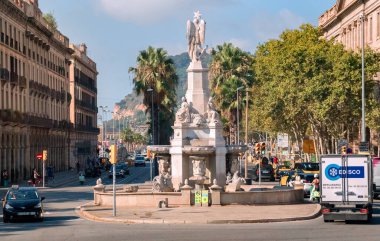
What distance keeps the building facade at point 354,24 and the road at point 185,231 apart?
39.5m

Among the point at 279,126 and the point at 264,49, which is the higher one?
the point at 264,49

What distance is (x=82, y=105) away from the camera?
405 ft

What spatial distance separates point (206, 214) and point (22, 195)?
306 inches

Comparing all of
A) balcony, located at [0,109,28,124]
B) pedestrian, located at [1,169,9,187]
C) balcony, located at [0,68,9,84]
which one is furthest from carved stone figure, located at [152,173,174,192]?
balcony, located at [0,68,9,84]

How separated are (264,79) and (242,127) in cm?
5241

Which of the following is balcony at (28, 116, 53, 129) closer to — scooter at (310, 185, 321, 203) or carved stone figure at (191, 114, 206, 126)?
carved stone figure at (191, 114, 206, 126)

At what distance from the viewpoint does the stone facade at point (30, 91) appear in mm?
74250

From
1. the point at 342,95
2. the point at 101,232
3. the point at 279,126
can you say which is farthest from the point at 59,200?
the point at 279,126

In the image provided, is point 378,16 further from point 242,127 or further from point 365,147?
point 242,127

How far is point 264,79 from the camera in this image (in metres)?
77.2

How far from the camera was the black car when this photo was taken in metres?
34.7

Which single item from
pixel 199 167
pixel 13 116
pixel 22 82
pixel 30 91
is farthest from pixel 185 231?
pixel 30 91

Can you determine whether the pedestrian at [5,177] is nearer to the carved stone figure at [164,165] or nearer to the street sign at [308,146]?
the carved stone figure at [164,165]

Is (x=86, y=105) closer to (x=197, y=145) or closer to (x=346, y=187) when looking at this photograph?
(x=197, y=145)
